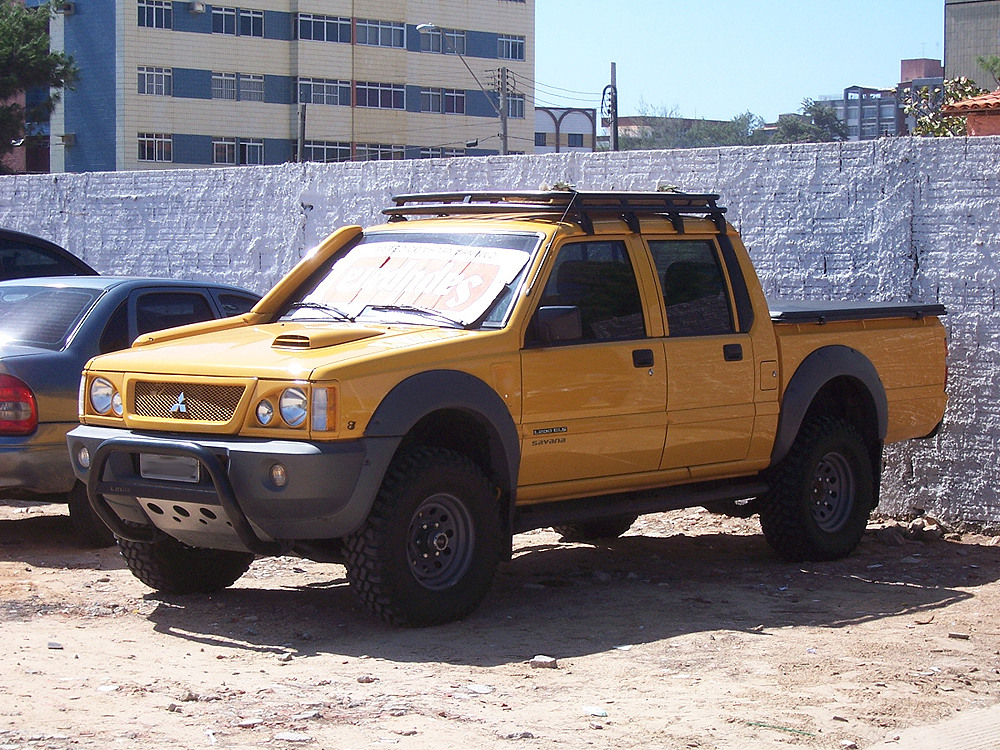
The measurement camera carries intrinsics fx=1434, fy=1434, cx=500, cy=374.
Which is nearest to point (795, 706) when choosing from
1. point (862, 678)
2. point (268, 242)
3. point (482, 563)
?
point (862, 678)

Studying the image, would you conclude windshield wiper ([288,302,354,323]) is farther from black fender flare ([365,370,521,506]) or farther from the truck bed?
the truck bed

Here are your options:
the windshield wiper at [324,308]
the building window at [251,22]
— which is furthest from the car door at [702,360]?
the building window at [251,22]

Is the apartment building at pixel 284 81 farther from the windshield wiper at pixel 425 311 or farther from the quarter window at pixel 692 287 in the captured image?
the windshield wiper at pixel 425 311

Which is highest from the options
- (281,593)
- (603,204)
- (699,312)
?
(603,204)

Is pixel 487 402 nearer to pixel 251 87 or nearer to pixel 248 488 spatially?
pixel 248 488

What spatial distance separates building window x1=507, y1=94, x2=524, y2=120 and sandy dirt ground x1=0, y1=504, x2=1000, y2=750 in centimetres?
6689

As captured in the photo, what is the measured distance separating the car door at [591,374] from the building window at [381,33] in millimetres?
62868

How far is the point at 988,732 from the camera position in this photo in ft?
17.3

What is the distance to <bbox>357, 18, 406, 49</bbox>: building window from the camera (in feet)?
224

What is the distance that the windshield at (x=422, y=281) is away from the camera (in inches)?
279

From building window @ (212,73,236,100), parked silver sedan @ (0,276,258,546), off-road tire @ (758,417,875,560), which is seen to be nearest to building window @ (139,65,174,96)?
building window @ (212,73,236,100)

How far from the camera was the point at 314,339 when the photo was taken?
6.57 meters

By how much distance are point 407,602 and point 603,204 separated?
2.45 metres

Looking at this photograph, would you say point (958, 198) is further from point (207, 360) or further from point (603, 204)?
point (207, 360)
